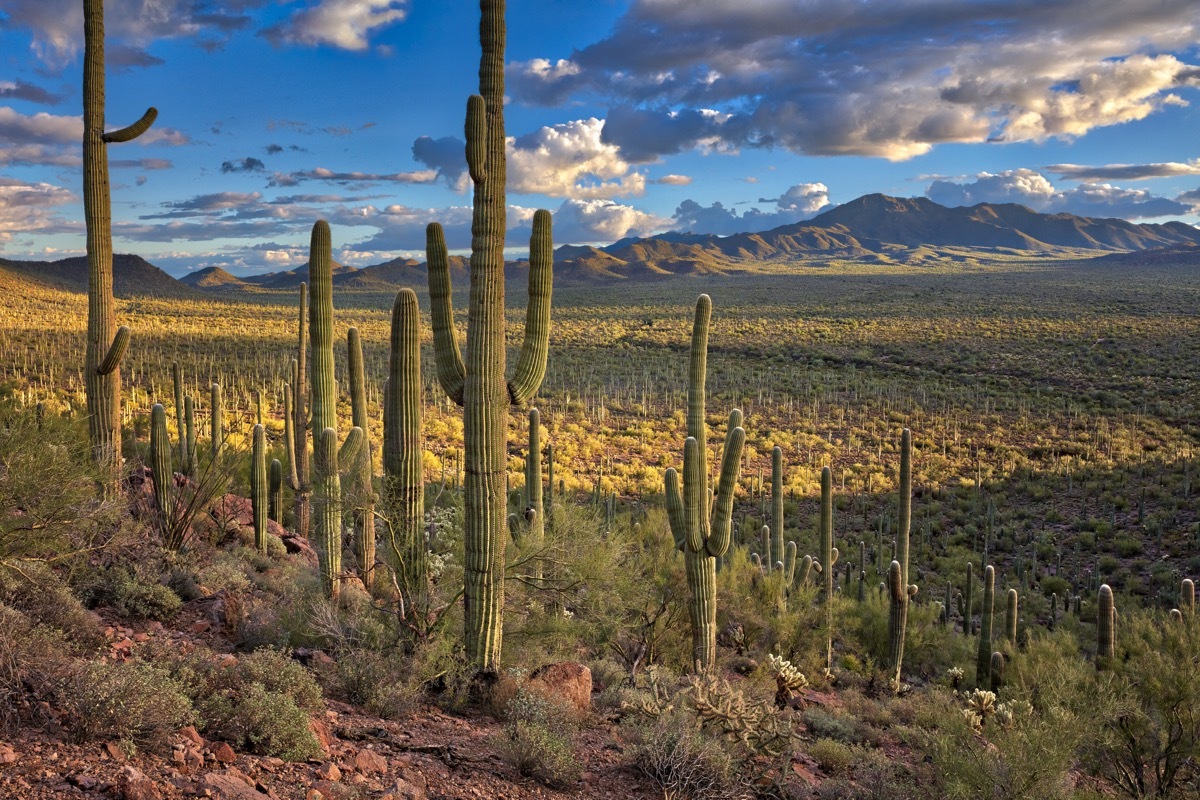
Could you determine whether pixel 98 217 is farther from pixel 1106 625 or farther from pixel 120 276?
pixel 120 276

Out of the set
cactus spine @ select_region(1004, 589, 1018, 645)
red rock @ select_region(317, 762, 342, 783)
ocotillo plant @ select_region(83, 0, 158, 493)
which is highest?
ocotillo plant @ select_region(83, 0, 158, 493)

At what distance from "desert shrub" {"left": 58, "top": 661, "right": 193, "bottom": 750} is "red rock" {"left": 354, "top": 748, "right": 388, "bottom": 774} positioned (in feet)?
4.10

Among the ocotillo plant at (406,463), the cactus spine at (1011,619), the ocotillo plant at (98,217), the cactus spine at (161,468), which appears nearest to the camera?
the ocotillo plant at (406,463)

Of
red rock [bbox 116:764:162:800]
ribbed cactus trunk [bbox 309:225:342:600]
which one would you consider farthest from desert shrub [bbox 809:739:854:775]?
red rock [bbox 116:764:162:800]

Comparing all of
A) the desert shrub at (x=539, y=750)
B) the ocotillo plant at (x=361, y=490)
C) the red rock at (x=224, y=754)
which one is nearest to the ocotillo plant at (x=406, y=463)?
the ocotillo plant at (x=361, y=490)

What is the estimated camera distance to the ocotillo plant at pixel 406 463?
348 inches

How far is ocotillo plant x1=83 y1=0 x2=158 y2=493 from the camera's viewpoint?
1109 cm

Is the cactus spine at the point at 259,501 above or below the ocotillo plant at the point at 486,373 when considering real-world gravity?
Result: below

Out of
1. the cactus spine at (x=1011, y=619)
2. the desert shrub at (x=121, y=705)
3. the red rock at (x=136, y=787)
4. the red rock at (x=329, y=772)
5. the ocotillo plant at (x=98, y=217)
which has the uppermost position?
the ocotillo plant at (x=98, y=217)

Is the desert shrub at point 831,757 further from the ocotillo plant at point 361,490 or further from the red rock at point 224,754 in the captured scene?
the red rock at point 224,754

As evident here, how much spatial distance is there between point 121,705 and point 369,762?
1771 mm

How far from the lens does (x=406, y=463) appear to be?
917 cm

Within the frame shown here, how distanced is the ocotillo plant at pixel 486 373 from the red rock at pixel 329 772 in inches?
98.5

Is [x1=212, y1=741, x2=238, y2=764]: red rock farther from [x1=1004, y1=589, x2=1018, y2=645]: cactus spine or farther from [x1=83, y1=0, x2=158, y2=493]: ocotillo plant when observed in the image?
[x1=1004, y1=589, x2=1018, y2=645]: cactus spine
